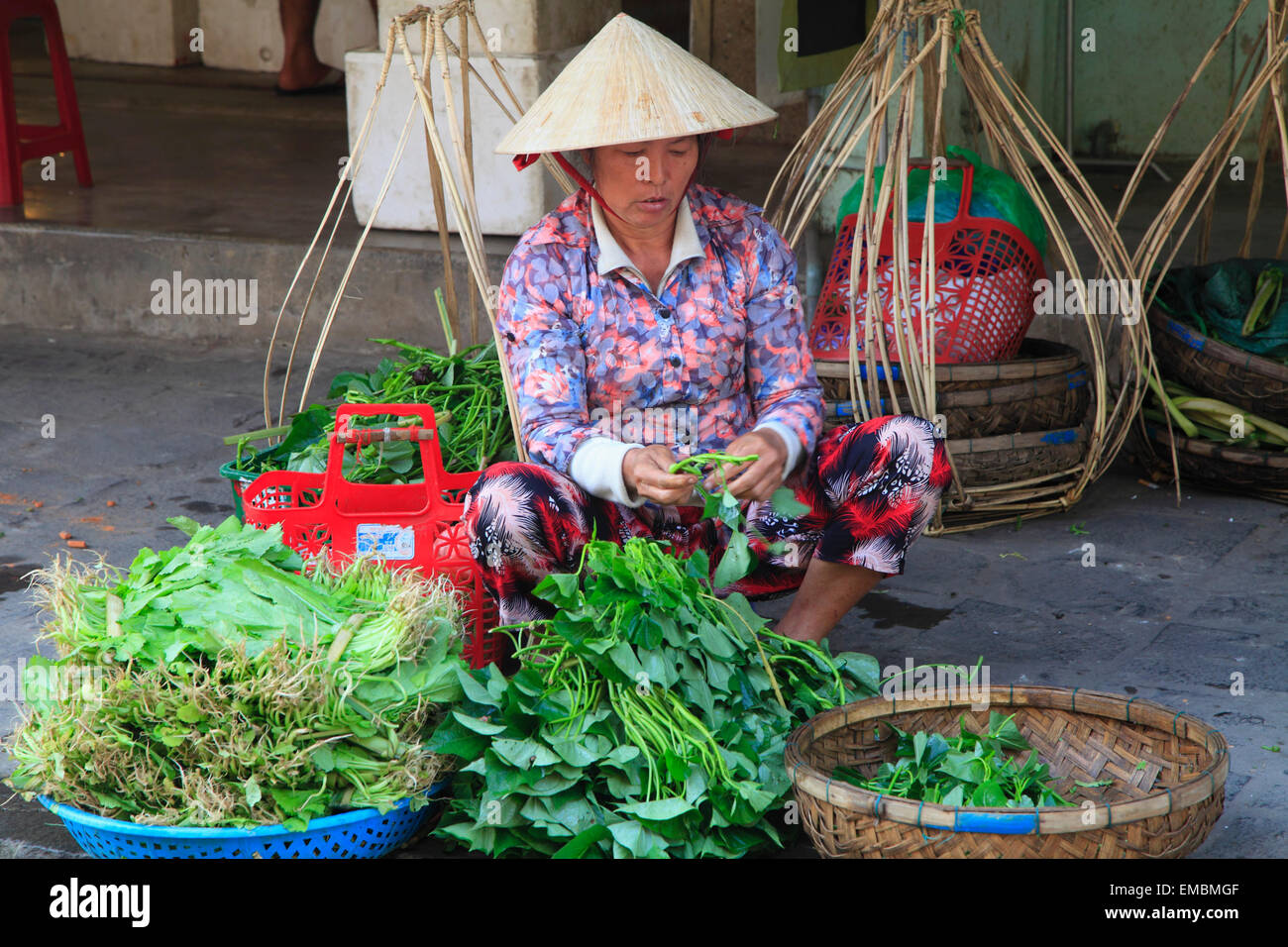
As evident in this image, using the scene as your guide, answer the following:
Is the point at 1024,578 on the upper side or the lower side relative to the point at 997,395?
lower

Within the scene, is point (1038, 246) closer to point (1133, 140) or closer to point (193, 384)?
point (193, 384)

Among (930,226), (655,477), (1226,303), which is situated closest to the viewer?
(655,477)

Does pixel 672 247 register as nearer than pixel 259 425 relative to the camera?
Yes

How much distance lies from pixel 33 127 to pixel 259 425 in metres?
2.13

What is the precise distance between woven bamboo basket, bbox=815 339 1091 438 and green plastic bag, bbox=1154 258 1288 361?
14.3 inches

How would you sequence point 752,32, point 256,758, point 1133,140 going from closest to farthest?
point 256,758
point 1133,140
point 752,32

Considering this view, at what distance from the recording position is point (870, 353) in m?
2.68

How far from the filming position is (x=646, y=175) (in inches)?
79.4

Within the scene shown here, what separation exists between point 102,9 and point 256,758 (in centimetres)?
686

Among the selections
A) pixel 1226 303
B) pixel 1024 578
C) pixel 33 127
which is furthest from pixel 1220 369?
pixel 33 127

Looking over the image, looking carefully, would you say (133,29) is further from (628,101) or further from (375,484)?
(628,101)

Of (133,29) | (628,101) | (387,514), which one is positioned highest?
(133,29)

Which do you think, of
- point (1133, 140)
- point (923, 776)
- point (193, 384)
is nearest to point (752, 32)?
point (1133, 140)

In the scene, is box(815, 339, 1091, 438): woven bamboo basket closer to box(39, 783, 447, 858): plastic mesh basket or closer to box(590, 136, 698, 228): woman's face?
box(590, 136, 698, 228): woman's face
